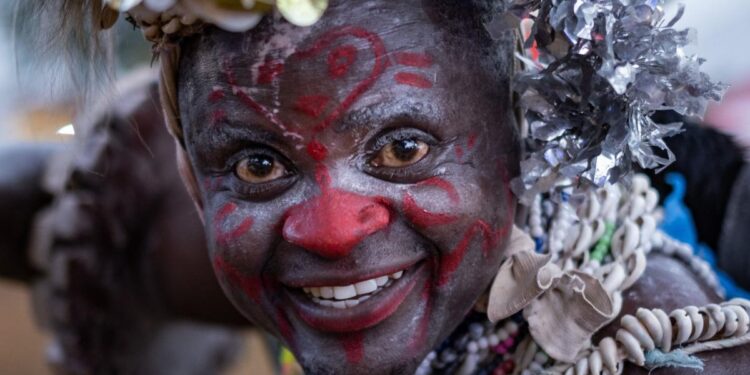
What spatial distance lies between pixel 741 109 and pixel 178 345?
218 cm

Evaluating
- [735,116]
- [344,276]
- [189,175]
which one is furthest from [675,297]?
[735,116]

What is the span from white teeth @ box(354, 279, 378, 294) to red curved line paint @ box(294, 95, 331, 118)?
309 millimetres

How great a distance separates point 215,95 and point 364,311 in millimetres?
473

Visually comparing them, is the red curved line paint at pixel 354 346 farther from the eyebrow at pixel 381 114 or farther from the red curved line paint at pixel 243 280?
the eyebrow at pixel 381 114

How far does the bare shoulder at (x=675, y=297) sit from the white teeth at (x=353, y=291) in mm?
439

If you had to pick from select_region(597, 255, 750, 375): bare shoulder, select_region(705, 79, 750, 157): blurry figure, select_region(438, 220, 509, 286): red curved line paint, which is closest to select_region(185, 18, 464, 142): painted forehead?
select_region(438, 220, 509, 286): red curved line paint

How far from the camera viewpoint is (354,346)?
68.1 inches

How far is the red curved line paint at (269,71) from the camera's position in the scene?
66.1 inches

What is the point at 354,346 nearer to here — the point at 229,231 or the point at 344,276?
the point at 344,276

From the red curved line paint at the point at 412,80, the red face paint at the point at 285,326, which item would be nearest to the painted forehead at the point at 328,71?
the red curved line paint at the point at 412,80

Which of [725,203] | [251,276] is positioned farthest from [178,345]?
[725,203]

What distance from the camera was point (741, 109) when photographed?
3.47m

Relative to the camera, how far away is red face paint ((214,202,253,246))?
5.78ft

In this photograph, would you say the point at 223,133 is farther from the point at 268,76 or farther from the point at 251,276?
the point at 251,276
